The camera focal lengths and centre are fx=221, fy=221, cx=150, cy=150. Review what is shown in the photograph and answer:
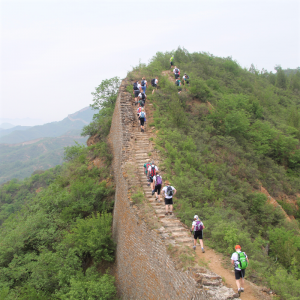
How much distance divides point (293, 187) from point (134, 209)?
11.8m

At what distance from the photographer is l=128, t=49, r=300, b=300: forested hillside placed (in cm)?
739

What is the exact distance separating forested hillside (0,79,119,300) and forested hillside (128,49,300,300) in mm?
4101

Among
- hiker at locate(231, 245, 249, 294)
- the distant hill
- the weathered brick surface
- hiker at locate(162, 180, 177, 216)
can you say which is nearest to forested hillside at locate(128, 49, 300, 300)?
hiker at locate(162, 180, 177, 216)

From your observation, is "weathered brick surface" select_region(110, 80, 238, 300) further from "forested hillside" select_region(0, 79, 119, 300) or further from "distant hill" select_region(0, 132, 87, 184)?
"distant hill" select_region(0, 132, 87, 184)

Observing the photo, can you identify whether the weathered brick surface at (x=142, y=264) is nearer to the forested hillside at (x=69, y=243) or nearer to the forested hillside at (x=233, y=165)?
the forested hillside at (x=69, y=243)

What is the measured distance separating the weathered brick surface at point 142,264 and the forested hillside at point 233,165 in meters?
1.60

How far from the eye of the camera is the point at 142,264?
7809mm

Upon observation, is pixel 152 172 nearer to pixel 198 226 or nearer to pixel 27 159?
pixel 198 226

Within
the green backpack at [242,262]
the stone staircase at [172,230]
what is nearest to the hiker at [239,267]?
the green backpack at [242,262]

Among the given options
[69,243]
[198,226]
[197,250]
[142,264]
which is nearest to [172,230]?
[197,250]

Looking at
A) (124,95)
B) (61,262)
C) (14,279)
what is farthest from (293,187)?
(14,279)

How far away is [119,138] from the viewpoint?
536 inches

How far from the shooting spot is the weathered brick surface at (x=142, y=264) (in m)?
5.53

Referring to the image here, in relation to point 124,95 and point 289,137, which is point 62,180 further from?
point 289,137
